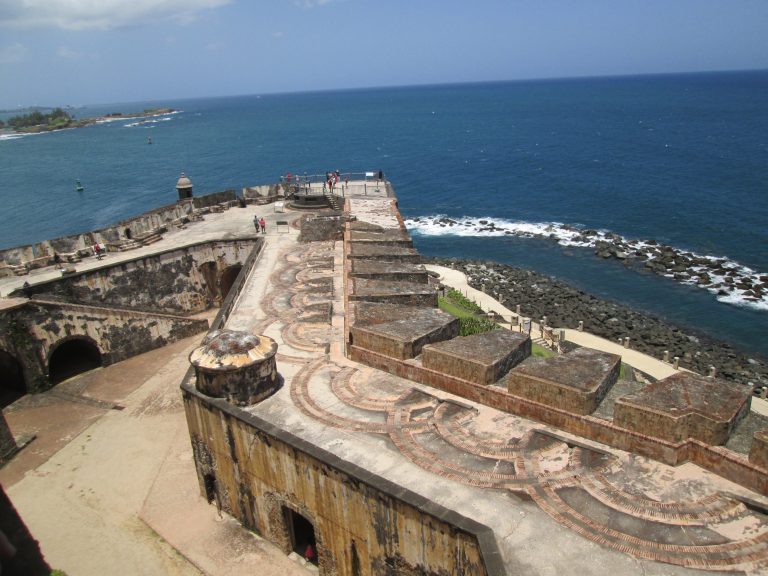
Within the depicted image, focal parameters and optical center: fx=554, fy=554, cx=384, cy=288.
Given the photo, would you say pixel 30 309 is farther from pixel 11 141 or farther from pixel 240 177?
pixel 11 141

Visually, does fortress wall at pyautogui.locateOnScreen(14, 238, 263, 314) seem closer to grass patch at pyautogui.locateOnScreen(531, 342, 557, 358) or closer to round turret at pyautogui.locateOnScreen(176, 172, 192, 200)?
round turret at pyautogui.locateOnScreen(176, 172, 192, 200)

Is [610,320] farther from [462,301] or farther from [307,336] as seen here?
[307,336]

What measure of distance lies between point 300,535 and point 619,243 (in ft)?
163

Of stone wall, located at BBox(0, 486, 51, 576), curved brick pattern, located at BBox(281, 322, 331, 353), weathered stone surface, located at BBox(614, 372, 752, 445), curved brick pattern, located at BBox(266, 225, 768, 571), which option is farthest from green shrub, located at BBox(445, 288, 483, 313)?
stone wall, located at BBox(0, 486, 51, 576)

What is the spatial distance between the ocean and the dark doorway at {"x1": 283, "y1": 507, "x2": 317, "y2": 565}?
32974 mm

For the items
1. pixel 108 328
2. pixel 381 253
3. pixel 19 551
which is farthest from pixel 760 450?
pixel 108 328

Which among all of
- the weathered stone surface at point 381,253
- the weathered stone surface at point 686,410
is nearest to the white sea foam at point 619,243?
the weathered stone surface at point 381,253

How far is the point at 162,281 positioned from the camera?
35.0 metres

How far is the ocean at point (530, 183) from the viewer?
→ 51.2 meters

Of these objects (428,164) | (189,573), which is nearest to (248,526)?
(189,573)

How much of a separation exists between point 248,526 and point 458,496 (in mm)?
8402

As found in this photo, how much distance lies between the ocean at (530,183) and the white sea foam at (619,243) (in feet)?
1.07

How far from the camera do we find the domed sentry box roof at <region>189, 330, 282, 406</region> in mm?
16578

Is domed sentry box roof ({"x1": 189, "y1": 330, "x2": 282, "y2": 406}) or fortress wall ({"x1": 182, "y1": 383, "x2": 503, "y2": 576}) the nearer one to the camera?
fortress wall ({"x1": 182, "y1": 383, "x2": 503, "y2": 576})
